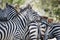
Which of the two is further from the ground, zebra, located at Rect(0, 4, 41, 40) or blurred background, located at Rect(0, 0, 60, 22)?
blurred background, located at Rect(0, 0, 60, 22)

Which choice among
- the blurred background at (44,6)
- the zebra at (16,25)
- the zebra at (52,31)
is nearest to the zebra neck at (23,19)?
the zebra at (16,25)

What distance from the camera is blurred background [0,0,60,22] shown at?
2.55 metres

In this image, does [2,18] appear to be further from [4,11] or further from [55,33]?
[55,33]

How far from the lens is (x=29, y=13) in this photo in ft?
8.48

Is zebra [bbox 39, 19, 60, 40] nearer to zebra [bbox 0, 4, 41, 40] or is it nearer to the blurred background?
the blurred background

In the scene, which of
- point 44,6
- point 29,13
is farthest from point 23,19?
point 44,6

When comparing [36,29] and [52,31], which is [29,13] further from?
[52,31]

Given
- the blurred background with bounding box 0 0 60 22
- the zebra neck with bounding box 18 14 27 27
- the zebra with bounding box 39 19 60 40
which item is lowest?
the zebra with bounding box 39 19 60 40

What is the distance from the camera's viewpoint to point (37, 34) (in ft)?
8.30

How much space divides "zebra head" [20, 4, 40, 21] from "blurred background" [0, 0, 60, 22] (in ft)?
0.14

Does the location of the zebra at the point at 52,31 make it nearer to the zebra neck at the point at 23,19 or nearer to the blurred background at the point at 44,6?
the blurred background at the point at 44,6

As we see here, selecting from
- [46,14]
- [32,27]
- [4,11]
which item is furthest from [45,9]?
[4,11]

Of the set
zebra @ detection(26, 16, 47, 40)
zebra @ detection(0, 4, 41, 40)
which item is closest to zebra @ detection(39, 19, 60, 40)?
zebra @ detection(26, 16, 47, 40)

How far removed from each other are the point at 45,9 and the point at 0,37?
2.05 ft
